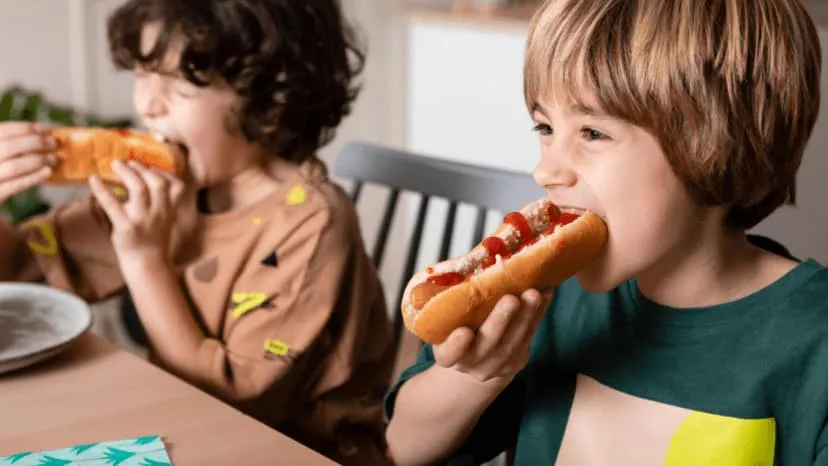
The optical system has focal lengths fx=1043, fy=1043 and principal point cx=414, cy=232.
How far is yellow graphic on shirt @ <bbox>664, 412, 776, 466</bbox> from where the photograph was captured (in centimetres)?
108

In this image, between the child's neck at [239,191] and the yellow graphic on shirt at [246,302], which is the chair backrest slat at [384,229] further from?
the yellow graphic on shirt at [246,302]

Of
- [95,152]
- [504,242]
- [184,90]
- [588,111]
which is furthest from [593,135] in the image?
[95,152]

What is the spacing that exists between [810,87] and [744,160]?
0.34ft

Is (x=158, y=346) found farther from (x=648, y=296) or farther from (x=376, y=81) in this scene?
(x=376, y=81)

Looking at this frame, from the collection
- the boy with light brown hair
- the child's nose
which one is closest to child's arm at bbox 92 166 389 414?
the child's nose

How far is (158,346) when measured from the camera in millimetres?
1493

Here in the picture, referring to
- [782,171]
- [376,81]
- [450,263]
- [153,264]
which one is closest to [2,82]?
[376,81]

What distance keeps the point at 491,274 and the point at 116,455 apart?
1.39 ft

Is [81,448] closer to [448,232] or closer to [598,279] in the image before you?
[598,279]

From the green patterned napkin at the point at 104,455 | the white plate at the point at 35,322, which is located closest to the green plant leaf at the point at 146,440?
the green patterned napkin at the point at 104,455

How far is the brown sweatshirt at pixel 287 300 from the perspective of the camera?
1.50 metres

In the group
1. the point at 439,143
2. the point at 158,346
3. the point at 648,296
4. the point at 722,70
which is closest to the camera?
the point at 722,70

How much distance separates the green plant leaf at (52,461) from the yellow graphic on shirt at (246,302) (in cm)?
50

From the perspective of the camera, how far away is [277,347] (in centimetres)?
150
